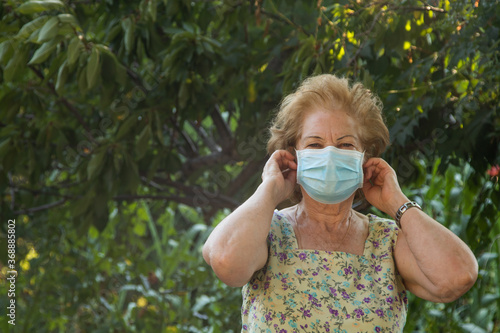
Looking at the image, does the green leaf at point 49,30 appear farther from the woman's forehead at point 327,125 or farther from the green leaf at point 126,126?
A: the woman's forehead at point 327,125

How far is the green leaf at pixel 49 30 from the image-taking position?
6.58ft

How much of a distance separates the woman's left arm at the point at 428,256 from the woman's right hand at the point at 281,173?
0.87 ft

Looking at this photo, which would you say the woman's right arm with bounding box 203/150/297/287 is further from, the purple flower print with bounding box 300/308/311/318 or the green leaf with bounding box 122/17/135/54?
the green leaf with bounding box 122/17/135/54

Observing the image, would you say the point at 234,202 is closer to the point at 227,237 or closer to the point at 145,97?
the point at 145,97

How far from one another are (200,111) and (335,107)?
3.49ft

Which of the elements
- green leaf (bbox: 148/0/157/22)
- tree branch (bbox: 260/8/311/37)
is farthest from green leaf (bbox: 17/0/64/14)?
tree branch (bbox: 260/8/311/37)

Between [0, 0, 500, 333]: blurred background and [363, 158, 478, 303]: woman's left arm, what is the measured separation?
0.54 m

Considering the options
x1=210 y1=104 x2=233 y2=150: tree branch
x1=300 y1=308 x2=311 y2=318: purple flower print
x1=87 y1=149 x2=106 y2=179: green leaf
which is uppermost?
x1=300 y1=308 x2=311 y2=318: purple flower print

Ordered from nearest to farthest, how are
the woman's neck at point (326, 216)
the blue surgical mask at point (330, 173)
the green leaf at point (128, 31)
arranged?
the blue surgical mask at point (330, 173) → the woman's neck at point (326, 216) → the green leaf at point (128, 31)

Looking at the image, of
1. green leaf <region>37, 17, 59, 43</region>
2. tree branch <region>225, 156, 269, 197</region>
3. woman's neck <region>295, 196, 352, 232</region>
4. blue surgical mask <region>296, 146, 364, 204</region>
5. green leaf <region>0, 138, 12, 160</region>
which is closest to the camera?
blue surgical mask <region>296, 146, 364, 204</region>

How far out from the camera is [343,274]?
161cm

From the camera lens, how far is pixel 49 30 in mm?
2045

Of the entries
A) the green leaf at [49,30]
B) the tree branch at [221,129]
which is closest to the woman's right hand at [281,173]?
the green leaf at [49,30]

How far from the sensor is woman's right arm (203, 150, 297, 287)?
4.95ft
